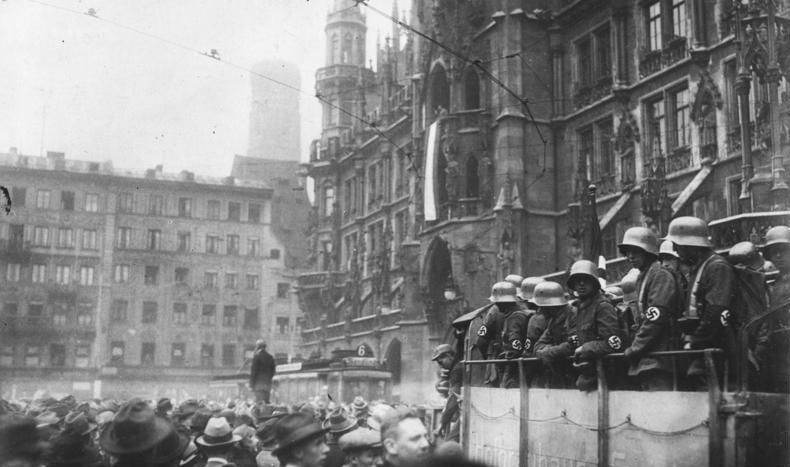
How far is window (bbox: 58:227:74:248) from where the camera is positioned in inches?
2788

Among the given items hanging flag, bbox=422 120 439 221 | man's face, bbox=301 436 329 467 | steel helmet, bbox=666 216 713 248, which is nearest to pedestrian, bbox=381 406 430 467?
man's face, bbox=301 436 329 467

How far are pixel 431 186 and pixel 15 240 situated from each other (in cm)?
4430

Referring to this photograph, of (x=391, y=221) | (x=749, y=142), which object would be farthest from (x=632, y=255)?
(x=391, y=221)

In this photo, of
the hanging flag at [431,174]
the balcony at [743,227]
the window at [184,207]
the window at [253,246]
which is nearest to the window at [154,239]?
the window at [184,207]

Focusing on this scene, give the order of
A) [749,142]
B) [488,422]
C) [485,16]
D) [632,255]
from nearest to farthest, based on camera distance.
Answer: [632,255] → [488,422] → [749,142] → [485,16]

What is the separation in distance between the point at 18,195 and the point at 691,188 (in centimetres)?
5722

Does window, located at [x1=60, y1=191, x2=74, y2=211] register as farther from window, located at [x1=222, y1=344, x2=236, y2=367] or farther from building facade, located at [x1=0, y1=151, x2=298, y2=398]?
window, located at [x1=222, y1=344, x2=236, y2=367]

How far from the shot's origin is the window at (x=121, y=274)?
72.7 metres

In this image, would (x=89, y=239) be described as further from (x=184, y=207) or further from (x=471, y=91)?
(x=471, y=91)

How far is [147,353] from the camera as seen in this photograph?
236ft

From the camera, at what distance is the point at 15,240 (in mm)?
69875

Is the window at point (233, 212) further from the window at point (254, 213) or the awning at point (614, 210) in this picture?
the awning at point (614, 210)

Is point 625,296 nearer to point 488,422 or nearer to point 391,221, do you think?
point 488,422

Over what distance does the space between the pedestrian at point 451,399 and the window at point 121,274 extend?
62609 millimetres
